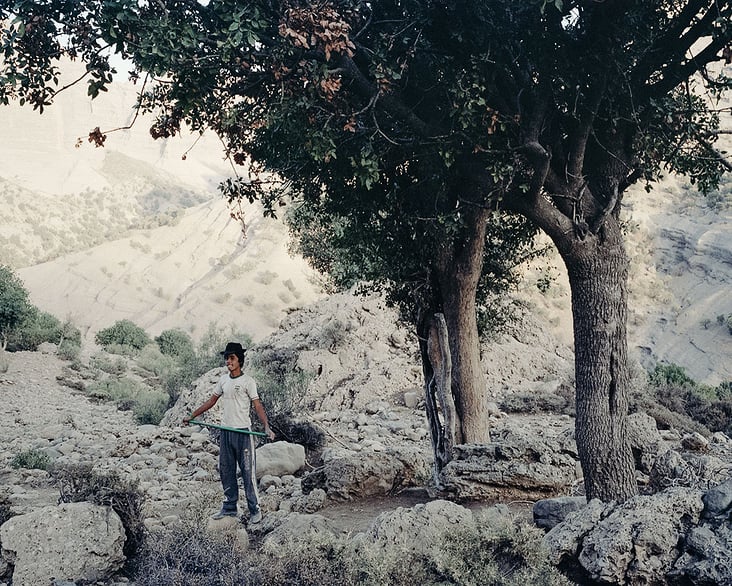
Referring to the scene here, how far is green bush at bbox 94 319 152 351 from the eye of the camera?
112ft

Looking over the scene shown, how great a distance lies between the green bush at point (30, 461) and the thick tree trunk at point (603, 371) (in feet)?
31.6

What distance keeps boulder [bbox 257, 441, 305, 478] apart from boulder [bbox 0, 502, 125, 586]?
4827mm

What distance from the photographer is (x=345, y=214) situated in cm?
970

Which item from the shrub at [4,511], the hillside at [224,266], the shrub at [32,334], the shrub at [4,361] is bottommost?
the shrub at [4,511]

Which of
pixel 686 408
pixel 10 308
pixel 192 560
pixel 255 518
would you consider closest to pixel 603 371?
pixel 255 518

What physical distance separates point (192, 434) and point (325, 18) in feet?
35.5

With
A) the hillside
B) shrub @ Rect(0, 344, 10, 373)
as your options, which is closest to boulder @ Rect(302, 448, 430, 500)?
the hillside

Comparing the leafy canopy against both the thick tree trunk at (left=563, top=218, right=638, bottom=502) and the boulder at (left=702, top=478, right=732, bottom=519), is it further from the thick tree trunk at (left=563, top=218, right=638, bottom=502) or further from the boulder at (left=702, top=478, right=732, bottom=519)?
the boulder at (left=702, top=478, right=732, bottom=519)

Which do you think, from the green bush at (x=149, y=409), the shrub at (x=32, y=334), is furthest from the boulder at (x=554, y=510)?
the shrub at (x=32, y=334)

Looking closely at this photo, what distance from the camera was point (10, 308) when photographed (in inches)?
997

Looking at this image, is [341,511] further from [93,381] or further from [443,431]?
[93,381]

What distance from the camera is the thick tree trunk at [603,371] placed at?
23.4 ft

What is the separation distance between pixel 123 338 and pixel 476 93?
31209 millimetres

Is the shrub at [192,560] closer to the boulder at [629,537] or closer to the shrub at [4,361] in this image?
the boulder at [629,537]
